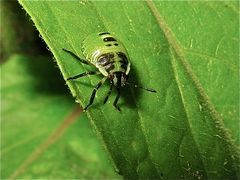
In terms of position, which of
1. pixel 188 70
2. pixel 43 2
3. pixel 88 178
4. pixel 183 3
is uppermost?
pixel 43 2

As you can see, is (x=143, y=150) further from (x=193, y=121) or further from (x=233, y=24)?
(x=233, y=24)

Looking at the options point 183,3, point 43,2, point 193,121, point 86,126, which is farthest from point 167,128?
point 86,126

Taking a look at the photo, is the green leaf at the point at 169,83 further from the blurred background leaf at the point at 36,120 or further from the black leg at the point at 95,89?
the blurred background leaf at the point at 36,120

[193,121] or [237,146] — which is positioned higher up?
[193,121]

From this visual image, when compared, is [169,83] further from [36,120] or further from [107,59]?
[36,120]

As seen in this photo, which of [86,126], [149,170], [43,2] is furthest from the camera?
[86,126]

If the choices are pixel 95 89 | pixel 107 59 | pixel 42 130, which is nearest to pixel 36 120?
pixel 42 130
